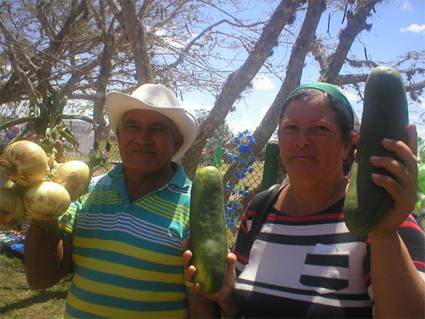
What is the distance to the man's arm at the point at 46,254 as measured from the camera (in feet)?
6.68

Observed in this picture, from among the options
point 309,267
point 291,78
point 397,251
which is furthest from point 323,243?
point 291,78

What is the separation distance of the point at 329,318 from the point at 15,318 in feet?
16.1

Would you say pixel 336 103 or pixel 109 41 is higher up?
pixel 109 41

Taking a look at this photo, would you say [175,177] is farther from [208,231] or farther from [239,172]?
[239,172]

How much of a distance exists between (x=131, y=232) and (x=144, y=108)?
2.31 ft

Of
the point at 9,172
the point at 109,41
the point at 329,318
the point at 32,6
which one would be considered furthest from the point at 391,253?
the point at 32,6

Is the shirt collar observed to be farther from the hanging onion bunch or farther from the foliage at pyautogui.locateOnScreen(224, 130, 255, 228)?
the foliage at pyautogui.locateOnScreen(224, 130, 255, 228)

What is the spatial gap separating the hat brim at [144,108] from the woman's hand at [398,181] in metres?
1.24

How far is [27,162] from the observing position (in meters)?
1.67

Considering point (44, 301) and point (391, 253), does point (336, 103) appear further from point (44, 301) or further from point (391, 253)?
point (44, 301)

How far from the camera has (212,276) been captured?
175cm

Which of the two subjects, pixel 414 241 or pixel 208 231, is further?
pixel 208 231

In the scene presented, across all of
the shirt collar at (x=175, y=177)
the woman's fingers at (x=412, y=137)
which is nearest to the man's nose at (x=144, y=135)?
the shirt collar at (x=175, y=177)

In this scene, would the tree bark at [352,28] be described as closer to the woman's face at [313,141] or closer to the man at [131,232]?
the man at [131,232]
